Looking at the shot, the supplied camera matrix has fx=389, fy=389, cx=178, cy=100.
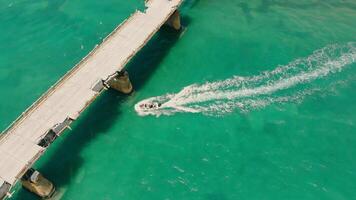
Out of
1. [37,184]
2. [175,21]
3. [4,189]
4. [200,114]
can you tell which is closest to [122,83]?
[200,114]

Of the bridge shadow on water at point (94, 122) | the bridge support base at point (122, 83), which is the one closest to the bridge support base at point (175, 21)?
the bridge shadow on water at point (94, 122)

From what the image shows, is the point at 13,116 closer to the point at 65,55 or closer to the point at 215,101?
the point at 65,55

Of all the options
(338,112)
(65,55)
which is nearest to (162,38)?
(65,55)

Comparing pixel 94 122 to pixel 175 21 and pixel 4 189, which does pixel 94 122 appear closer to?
pixel 4 189

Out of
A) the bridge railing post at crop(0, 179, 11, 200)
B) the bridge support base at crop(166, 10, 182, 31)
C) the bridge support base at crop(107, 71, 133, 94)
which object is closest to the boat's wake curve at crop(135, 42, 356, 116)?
the bridge support base at crop(107, 71, 133, 94)

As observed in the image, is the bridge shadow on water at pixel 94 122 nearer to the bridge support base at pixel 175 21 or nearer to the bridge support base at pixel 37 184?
the bridge support base at pixel 37 184
